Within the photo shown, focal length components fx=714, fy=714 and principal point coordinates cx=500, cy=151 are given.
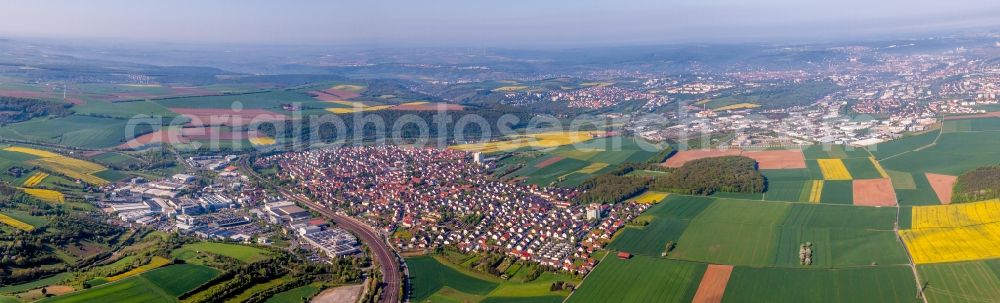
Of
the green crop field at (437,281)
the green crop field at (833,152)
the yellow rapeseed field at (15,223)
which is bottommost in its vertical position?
the green crop field at (437,281)

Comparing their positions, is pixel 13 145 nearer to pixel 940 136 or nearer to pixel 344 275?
pixel 344 275

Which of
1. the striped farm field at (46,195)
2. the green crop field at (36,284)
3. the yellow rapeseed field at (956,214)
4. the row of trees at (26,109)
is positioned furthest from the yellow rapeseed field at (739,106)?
the row of trees at (26,109)

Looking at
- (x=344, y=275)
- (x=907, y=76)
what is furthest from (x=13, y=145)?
(x=907, y=76)

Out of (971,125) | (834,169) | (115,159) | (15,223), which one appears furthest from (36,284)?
(971,125)

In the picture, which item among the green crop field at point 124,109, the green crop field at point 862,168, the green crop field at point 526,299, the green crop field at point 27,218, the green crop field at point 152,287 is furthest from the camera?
the green crop field at point 124,109

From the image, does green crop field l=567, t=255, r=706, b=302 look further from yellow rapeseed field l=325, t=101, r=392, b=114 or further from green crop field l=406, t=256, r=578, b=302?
yellow rapeseed field l=325, t=101, r=392, b=114

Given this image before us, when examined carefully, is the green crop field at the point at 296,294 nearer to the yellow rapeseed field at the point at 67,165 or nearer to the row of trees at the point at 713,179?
the row of trees at the point at 713,179

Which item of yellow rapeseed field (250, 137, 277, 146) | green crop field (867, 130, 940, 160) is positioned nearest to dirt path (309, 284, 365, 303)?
green crop field (867, 130, 940, 160)

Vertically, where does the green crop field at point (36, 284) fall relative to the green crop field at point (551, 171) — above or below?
below
